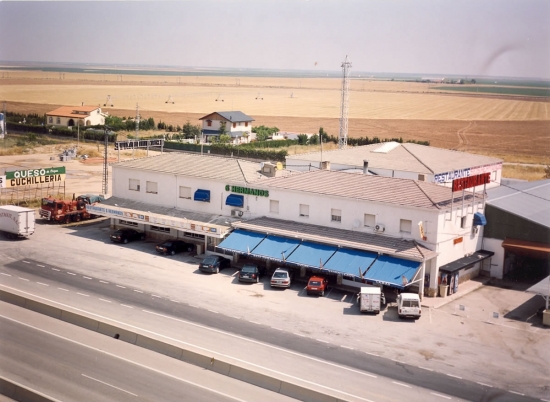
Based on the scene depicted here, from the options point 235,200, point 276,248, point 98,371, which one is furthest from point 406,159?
point 98,371

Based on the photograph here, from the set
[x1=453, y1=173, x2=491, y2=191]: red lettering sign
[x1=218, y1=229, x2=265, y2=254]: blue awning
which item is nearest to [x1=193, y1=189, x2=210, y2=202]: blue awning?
[x1=218, y1=229, x2=265, y2=254]: blue awning

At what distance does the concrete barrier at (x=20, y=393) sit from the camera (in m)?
19.2

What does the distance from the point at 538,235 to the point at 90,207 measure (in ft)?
95.7

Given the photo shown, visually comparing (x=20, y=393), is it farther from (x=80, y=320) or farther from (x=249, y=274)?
(x=249, y=274)

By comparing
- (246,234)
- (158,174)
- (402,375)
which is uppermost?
(158,174)

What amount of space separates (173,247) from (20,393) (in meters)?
21.3

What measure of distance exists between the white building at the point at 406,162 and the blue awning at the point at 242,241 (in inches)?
449

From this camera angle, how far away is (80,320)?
2769 centimetres

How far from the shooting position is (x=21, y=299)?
29672 millimetres

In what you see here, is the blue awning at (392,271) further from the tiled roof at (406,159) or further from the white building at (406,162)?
the tiled roof at (406,159)

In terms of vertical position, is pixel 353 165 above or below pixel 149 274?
above

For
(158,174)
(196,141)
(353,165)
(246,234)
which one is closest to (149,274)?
(246,234)

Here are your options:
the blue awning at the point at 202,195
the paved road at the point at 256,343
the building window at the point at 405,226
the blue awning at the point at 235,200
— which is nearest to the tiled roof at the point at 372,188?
the building window at the point at 405,226

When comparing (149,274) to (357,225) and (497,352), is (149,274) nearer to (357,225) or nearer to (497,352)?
(357,225)
